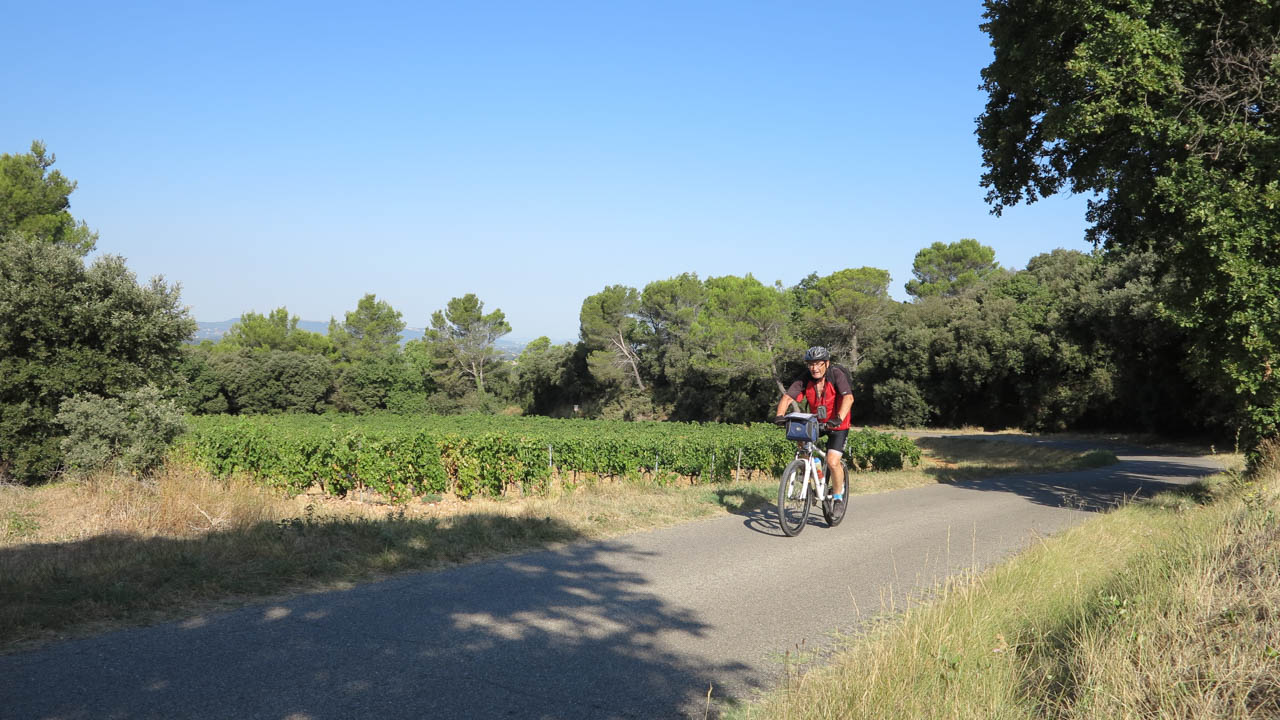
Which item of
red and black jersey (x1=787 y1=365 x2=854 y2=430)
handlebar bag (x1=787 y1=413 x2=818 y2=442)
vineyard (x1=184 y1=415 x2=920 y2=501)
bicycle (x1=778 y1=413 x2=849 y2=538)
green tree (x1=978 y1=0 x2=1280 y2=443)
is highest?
green tree (x1=978 y1=0 x2=1280 y2=443)

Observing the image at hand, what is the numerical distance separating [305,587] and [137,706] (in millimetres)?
2093

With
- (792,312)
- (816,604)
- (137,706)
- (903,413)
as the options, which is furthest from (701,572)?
(792,312)

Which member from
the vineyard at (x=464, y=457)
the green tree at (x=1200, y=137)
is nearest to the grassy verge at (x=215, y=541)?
the vineyard at (x=464, y=457)

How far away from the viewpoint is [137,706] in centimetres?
344

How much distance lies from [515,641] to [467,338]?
3203 inches

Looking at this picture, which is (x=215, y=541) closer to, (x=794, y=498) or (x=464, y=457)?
(x=794, y=498)

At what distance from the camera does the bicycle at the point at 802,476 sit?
8.13m

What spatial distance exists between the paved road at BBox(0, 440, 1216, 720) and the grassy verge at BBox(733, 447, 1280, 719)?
0.69 metres

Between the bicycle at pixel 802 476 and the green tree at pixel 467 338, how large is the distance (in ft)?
244

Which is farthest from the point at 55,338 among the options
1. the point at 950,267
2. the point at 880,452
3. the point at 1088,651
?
the point at 950,267

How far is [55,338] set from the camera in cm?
1672

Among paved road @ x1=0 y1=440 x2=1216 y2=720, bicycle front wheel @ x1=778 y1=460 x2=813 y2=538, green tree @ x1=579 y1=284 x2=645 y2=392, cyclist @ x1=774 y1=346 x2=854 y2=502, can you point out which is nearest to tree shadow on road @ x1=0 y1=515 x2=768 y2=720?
paved road @ x1=0 y1=440 x2=1216 y2=720

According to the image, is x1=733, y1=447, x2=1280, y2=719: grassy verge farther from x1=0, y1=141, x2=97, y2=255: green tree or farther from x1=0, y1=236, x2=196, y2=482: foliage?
x1=0, y1=141, x2=97, y2=255: green tree

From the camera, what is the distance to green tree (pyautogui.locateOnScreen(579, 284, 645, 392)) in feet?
210
